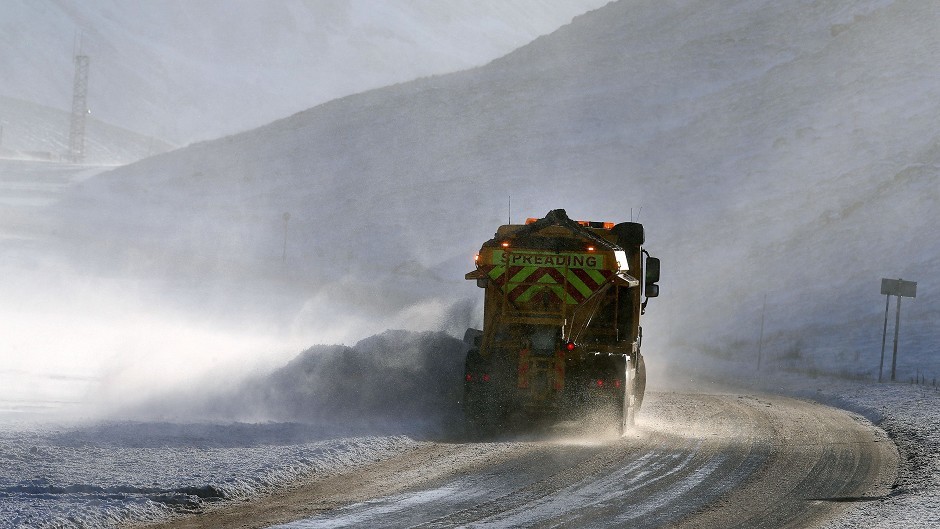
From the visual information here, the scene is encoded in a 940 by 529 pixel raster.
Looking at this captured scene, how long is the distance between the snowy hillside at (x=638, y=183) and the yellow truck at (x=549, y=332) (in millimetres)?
24738

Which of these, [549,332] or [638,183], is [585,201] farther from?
[549,332]

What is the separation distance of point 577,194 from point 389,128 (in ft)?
67.9

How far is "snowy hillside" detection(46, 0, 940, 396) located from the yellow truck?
974 inches

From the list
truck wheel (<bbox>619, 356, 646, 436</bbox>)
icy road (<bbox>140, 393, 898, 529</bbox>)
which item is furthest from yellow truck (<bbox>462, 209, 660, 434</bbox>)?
icy road (<bbox>140, 393, 898, 529</bbox>)

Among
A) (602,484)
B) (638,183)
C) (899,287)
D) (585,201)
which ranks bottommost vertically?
(602,484)

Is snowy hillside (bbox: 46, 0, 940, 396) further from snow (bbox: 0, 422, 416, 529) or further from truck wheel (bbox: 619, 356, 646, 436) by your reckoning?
snow (bbox: 0, 422, 416, 529)

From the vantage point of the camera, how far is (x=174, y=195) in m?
88.6

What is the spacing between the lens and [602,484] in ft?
41.9

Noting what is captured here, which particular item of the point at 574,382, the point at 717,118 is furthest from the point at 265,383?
the point at 717,118

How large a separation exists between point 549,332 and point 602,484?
170 inches

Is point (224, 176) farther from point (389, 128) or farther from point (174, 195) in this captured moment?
point (389, 128)

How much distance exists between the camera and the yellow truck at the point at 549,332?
54.7 feet

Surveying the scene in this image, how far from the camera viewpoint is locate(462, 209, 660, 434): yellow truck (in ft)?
54.7

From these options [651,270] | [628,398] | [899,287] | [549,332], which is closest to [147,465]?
[549,332]
